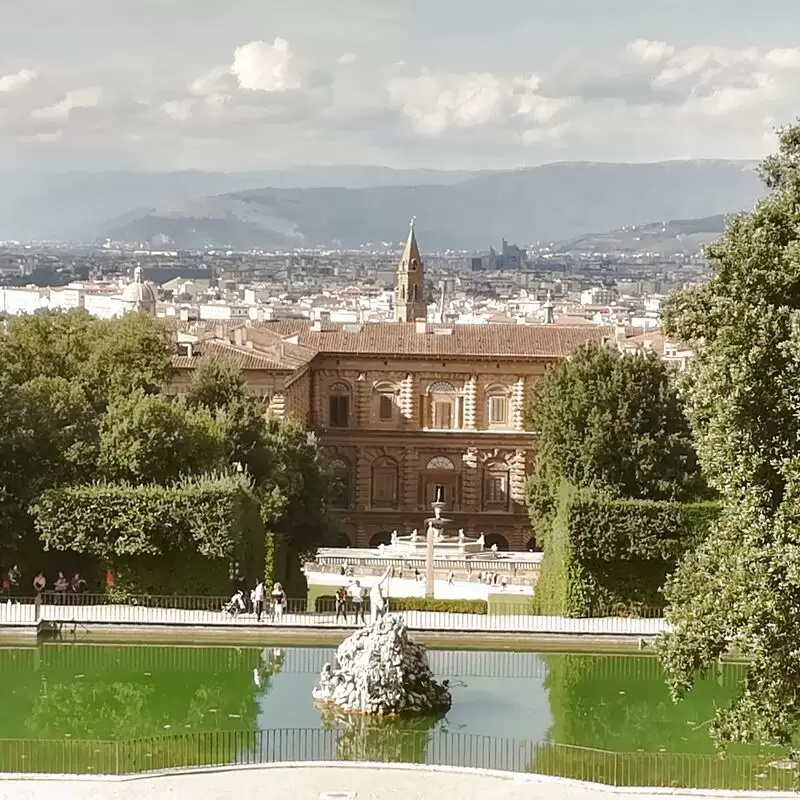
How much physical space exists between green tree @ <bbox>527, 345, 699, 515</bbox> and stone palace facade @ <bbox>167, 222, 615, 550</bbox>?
822 inches

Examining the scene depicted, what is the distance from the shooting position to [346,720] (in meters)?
31.5

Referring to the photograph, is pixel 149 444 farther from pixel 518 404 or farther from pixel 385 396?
pixel 518 404

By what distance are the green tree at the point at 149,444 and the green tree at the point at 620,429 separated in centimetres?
1092

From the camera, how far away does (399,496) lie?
74.6 meters

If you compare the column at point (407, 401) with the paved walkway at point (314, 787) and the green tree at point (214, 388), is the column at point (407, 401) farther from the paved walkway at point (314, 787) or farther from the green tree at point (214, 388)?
the paved walkway at point (314, 787)

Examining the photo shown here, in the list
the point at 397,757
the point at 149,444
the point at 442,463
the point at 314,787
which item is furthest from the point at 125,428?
the point at 442,463

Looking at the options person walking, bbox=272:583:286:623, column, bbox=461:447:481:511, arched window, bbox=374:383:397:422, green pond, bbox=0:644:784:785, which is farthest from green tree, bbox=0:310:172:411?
column, bbox=461:447:481:511

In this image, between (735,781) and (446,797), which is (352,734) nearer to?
(446,797)

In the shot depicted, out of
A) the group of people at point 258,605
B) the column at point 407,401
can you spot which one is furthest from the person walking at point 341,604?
the column at point 407,401

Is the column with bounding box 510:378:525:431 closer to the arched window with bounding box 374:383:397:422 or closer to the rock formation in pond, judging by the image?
the arched window with bounding box 374:383:397:422

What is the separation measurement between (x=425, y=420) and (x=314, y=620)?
116 ft

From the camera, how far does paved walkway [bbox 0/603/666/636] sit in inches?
1512

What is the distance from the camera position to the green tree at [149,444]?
44.3 m

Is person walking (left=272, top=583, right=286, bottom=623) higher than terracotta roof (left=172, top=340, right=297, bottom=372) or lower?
lower
